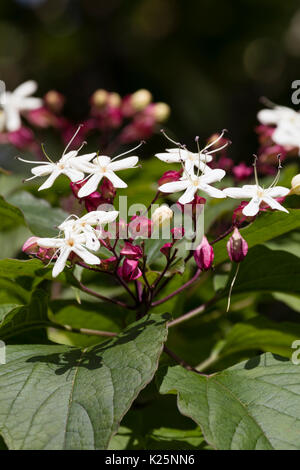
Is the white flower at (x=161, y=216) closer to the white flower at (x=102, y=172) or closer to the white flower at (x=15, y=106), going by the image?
the white flower at (x=102, y=172)

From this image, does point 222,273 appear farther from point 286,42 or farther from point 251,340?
point 286,42

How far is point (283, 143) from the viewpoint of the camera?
124 centimetres

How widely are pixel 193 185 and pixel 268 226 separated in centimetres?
13

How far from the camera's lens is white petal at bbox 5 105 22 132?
150 centimetres

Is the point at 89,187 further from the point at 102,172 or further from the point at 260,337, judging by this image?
the point at 260,337

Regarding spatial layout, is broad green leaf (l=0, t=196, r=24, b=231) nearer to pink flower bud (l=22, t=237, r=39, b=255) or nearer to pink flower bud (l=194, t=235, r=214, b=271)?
pink flower bud (l=22, t=237, r=39, b=255)

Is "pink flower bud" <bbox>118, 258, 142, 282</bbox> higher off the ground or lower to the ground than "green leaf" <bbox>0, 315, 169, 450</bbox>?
higher

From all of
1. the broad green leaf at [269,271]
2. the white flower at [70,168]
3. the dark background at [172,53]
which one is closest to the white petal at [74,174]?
the white flower at [70,168]

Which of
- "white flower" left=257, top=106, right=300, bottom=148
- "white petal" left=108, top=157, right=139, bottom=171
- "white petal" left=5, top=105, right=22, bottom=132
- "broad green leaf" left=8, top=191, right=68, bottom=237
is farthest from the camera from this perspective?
"white petal" left=5, top=105, right=22, bottom=132

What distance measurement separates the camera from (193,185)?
0.86 meters

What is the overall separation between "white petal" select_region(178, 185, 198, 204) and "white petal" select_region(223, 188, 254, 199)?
0.14 ft

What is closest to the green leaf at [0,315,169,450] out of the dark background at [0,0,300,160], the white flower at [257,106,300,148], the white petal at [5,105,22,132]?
the white flower at [257,106,300,148]
